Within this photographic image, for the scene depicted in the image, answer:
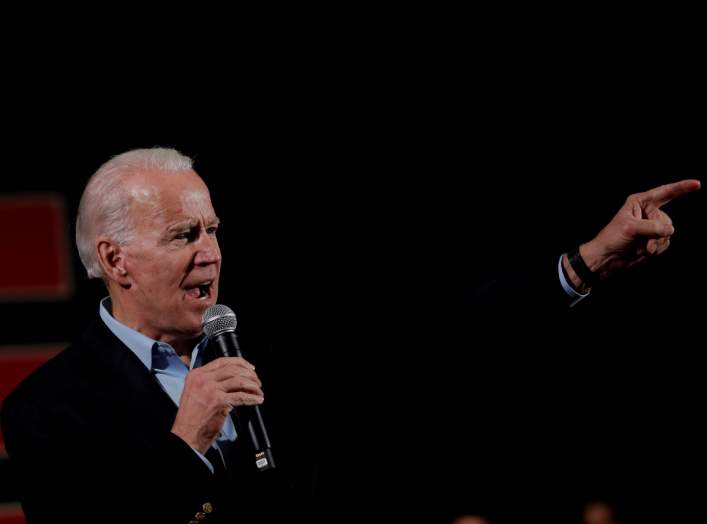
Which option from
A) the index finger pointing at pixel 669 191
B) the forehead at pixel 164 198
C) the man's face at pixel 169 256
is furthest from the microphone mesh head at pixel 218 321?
the index finger pointing at pixel 669 191

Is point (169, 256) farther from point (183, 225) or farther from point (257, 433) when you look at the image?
point (257, 433)

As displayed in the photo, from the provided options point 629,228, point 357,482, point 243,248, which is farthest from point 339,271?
point 629,228

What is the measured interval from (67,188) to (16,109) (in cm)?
31

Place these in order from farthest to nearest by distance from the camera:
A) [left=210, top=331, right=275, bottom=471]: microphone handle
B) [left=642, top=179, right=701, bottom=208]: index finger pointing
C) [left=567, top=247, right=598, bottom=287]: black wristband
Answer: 1. [left=567, top=247, right=598, bottom=287]: black wristband
2. [left=642, top=179, right=701, bottom=208]: index finger pointing
3. [left=210, top=331, right=275, bottom=471]: microphone handle

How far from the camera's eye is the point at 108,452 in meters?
1.59

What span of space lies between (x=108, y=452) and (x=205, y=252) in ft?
1.52

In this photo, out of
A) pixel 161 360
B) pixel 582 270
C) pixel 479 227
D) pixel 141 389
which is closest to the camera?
pixel 141 389

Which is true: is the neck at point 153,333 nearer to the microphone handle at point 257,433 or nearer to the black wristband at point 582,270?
the microphone handle at point 257,433

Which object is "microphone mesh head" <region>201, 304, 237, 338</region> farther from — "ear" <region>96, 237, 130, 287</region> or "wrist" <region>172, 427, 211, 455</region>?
"ear" <region>96, 237, 130, 287</region>

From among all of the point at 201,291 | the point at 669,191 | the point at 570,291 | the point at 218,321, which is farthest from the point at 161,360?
the point at 669,191

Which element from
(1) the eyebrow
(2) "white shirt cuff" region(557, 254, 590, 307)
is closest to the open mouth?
(1) the eyebrow

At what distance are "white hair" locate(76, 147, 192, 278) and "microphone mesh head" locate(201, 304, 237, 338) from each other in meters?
0.32

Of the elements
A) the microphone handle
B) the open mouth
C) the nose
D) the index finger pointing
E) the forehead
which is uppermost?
the forehead

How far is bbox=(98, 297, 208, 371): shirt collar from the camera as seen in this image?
68.9 inches
